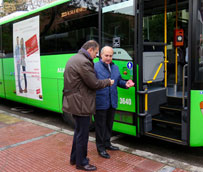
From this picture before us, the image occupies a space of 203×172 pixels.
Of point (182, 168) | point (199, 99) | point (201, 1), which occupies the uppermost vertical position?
point (201, 1)

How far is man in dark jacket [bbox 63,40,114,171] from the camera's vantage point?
134 inches

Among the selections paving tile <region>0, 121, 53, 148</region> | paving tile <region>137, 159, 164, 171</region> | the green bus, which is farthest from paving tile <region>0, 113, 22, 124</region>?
paving tile <region>137, 159, 164, 171</region>

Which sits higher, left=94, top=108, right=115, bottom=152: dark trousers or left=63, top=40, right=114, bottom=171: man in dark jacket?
left=63, top=40, right=114, bottom=171: man in dark jacket

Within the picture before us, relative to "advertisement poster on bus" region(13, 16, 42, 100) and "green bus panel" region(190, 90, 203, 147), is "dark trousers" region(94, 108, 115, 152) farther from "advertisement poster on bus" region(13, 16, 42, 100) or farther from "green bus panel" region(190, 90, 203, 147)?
"advertisement poster on bus" region(13, 16, 42, 100)

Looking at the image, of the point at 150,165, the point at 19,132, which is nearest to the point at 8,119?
the point at 19,132

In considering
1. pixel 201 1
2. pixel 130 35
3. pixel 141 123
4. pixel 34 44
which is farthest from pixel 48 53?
pixel 201 1

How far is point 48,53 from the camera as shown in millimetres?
6340

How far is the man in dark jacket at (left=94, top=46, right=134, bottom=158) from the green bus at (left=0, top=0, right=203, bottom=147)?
1.14ft

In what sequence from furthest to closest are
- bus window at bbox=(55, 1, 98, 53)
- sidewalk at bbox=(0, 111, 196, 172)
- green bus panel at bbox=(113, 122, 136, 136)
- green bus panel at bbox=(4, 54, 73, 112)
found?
green bus panel at bbox=(4, 54, 73, 112) < bus window at bbox=(55, 1, 98, 53) < green bus panel at bbox=(113, 122, 136, 136) < sidewalk at bbox=(0, 111, 196, 172)

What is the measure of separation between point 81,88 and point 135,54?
1288mm

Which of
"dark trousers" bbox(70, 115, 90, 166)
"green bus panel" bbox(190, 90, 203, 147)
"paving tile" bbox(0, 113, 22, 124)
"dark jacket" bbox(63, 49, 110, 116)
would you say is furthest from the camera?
A: "paving tile" bbox(0, 113, 22, 124)

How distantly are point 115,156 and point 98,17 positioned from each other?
107 inches

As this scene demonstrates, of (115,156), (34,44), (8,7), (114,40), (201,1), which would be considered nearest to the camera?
(201,1)

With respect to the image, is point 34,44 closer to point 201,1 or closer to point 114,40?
point 114,40
